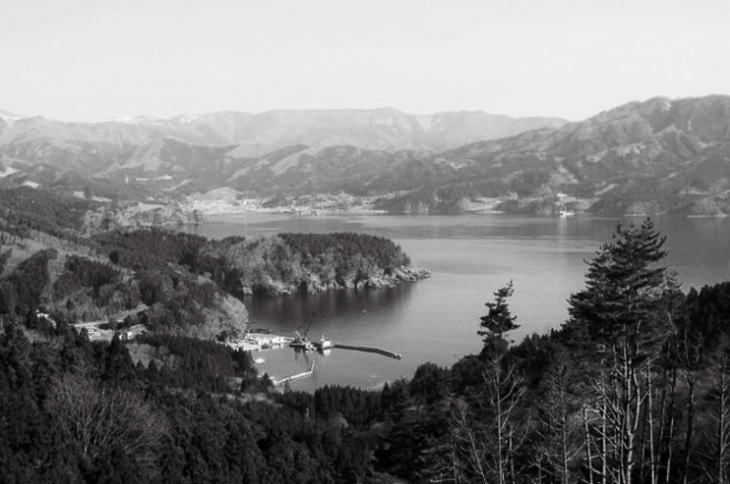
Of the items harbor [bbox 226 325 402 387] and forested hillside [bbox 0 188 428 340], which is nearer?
harbor [bbox 226 325 402 387]

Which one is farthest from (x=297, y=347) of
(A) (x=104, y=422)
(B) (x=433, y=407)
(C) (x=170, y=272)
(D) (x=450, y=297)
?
(A) (x=104, y=422)

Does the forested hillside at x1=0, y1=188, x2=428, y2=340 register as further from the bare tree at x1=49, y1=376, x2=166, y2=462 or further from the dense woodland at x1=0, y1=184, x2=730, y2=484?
the bare tree at x1=49, y1=376, x2=166, y2=462

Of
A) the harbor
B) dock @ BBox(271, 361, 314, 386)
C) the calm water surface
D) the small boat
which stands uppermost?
the small boat

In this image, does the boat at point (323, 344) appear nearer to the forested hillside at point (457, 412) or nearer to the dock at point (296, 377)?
the dock at point (296, 377)

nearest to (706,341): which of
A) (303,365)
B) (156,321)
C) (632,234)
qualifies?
(632,234)

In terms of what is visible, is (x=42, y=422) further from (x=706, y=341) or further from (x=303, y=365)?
(x=303, y=365)

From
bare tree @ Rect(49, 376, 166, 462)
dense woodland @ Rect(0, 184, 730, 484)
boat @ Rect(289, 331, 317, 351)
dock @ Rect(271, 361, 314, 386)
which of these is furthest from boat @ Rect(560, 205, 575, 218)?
bare tree @ Rect(49, 376, 166, 462)
